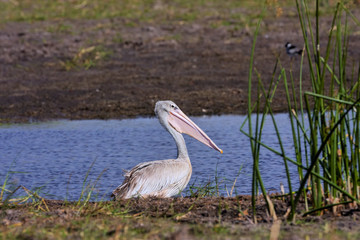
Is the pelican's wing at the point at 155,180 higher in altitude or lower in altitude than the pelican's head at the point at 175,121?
lower

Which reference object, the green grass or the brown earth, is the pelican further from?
the green grass

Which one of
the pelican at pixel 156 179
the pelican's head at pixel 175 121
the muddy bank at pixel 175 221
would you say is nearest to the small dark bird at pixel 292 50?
the pelican's head at pixel 175 121

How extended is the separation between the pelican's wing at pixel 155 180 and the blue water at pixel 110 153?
316mm

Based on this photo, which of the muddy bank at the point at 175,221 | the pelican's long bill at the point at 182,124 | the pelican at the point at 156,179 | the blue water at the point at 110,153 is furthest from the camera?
the blue water at the point at 110,153

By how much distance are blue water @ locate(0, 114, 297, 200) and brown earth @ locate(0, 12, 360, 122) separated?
96 centimetres

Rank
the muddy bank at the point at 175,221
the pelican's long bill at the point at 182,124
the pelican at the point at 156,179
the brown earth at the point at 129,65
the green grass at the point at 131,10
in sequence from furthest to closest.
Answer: the green grass at the point at 131,10, the brown earth at the point at 129,65, the pelican's long bill at the point at 182,124, the pelican at the point at 156,179, the muddy bank at the point at 175,221

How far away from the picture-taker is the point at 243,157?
874 centimetres

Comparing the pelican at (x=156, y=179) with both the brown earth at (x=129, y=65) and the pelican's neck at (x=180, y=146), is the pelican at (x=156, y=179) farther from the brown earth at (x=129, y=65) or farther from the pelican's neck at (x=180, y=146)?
the brown earth at (x=129, y=65)

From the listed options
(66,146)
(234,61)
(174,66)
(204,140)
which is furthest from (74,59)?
(204,140)

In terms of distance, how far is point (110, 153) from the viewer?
9234mm

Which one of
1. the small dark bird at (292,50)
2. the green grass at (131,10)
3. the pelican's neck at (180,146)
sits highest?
the green grass at (131,10)

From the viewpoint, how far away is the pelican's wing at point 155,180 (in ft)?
20.8

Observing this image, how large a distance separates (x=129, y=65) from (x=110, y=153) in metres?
6.32

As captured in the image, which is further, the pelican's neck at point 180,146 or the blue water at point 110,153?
the blue water at point 110,153
